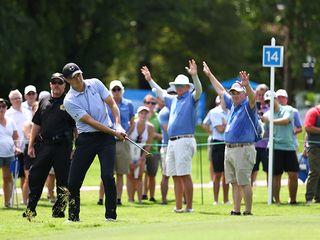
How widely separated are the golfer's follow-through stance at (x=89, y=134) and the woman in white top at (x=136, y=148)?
543 centimetres

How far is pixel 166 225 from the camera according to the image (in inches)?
509

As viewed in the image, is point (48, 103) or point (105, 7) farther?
point (105, 7)

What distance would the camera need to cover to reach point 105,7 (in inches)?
2058

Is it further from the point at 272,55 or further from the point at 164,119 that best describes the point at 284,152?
the point at 164,119

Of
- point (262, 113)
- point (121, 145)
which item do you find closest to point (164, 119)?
point (121, 145)

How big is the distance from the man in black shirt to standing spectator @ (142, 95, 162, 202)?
16.9ft

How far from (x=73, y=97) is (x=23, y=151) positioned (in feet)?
17.5

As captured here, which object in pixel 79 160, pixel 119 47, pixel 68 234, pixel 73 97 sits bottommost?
pixel 68 234

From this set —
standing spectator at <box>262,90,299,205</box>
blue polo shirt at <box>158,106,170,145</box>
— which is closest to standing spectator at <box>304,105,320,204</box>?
standing spectator at <box>262,90,299,205</box>

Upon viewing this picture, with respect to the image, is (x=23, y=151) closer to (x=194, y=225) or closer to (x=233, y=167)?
(x=233, y=167)

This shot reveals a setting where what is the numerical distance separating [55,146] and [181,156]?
227cm

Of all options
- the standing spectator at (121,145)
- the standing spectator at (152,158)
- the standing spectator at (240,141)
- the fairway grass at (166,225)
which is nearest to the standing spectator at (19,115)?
the standing spectator at (121,145)

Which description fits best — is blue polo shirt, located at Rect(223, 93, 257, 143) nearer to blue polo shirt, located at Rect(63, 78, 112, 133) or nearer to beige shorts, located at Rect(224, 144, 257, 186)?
beige shorts, located at Rect(224, 144, 257, 186)

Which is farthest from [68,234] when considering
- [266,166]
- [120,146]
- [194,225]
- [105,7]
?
[105,7]
